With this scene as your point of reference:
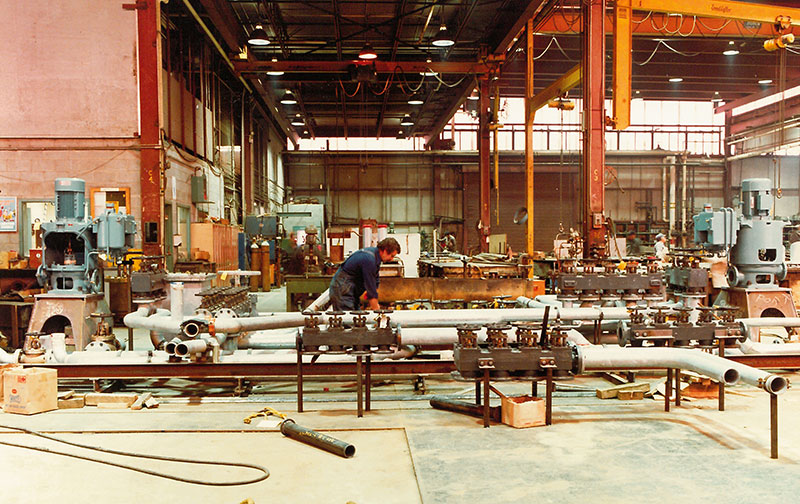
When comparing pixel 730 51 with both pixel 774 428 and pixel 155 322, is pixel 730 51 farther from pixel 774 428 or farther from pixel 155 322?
pixel 155 322

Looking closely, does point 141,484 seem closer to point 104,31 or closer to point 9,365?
point 9,365

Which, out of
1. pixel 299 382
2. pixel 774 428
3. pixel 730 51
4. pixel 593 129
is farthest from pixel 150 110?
pixel 730 51

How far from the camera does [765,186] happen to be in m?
6.89

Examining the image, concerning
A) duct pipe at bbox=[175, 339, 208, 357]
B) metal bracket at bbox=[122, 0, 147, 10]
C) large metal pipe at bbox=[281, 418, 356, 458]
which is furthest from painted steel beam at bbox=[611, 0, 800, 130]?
metal bracket at bbox=[122, 0, 147, 10]

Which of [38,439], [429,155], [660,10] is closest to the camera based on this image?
[38,439]

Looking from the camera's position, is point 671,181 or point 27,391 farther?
point 671,181

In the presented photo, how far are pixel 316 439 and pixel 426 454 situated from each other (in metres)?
0.73

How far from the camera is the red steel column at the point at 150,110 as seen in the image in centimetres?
924

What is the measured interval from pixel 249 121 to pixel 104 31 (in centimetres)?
799

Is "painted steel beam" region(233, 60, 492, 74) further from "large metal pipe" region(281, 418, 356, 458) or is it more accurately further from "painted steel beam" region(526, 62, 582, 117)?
"large metal pipe" region(281, 418, 356, 458)

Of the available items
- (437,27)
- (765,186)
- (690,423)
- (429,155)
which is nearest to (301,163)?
(429,155)

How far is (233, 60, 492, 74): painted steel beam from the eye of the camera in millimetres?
13231

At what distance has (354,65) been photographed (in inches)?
515

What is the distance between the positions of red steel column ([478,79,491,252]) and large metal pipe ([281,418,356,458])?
10938 millimetres
